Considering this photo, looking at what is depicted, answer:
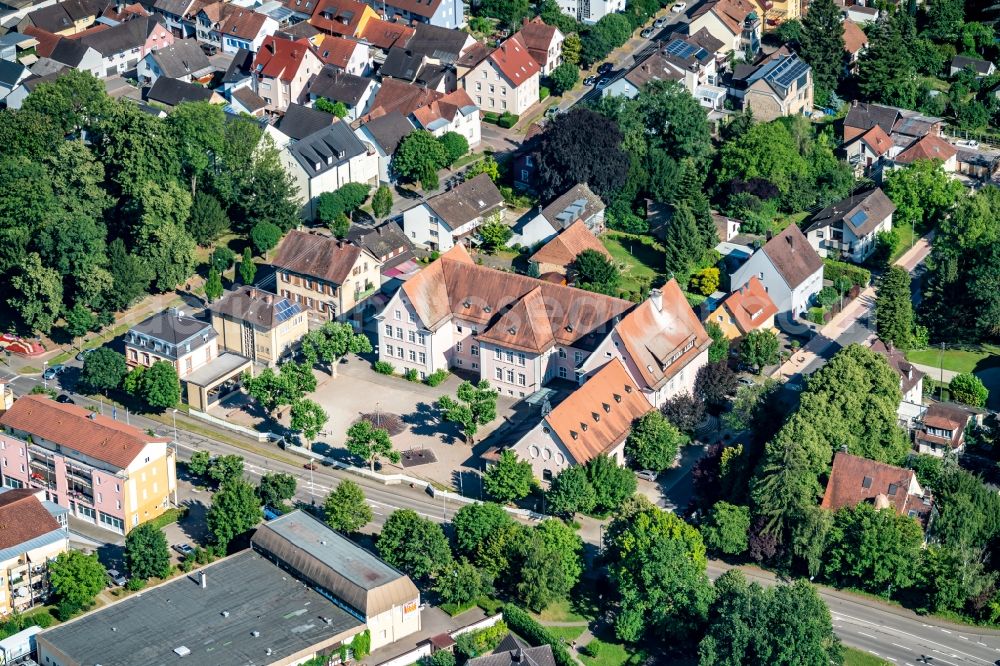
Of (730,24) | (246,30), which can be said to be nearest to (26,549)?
(246,30)

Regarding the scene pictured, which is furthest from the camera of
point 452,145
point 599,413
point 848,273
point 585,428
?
point 452,145

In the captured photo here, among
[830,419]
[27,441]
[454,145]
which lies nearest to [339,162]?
[454,145]

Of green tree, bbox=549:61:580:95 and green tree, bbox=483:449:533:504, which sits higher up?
green tree, bbox=549:61:580:95

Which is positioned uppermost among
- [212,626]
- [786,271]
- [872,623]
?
[786,271]

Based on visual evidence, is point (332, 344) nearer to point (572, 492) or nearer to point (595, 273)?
point (595, 273)

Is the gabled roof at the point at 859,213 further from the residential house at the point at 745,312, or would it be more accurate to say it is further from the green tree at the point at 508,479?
the green tree at the point at 508,479

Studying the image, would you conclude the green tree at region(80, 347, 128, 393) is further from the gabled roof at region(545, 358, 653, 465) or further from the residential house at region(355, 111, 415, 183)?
the residential house at region(355, 111, 415, 183)

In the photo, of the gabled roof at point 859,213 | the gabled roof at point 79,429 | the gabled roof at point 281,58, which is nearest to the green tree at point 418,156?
the gabled roof at point 281,58

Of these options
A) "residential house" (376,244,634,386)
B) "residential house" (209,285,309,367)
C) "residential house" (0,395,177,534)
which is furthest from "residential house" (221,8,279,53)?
"residential house" (0,395,177,534)
